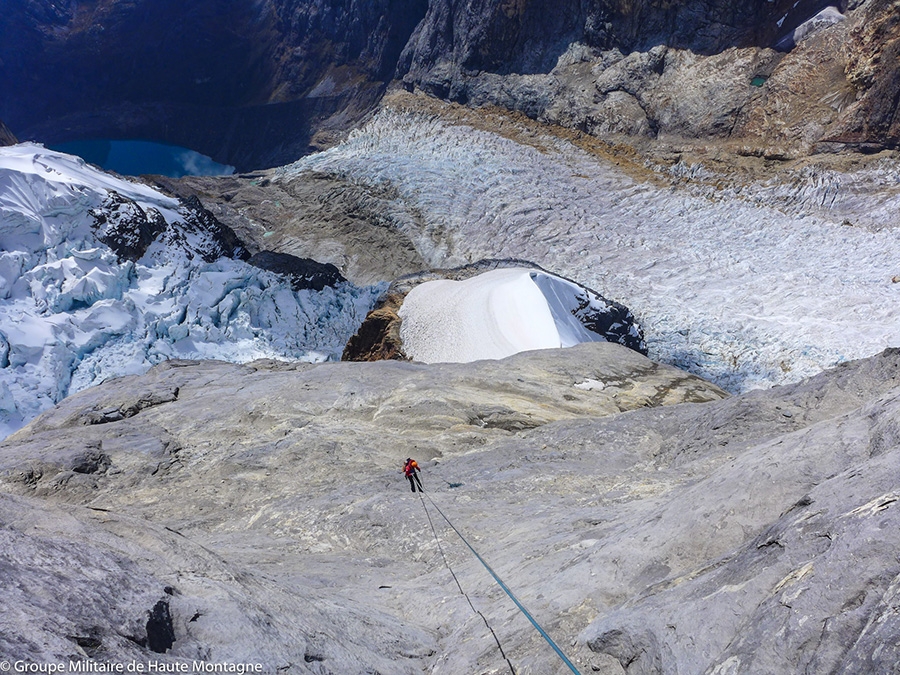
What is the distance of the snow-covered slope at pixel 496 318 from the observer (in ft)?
57.1

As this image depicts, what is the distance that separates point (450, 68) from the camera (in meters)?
40.2

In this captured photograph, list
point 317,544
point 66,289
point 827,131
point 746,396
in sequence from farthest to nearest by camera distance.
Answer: point 827,131 → point 66,289 → point 746,396 → point 317,544

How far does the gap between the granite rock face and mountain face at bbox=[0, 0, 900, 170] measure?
22445mm

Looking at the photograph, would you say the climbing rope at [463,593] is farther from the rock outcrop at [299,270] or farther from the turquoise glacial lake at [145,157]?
the turquoise glacial lake at [145,157]

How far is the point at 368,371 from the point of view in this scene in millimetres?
12383

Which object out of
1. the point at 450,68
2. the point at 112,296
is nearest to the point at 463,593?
the point at 112,296

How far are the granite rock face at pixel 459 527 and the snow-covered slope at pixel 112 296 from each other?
7.95 metres

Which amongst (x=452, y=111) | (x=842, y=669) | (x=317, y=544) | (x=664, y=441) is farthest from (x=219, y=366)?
(x=452, y=111)

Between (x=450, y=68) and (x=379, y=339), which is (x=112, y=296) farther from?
(x=450, y=68)

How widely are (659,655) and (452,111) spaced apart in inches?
1488

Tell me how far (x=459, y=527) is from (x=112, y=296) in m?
18.2

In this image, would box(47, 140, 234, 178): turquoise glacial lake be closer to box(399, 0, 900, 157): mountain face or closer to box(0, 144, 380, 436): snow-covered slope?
box(399, 0, 900, 157): mountain face

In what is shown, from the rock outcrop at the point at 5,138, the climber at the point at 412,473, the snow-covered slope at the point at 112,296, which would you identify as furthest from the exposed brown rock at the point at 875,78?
the rock outcrop at the point at 5,138

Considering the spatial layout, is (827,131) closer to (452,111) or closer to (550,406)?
(452,111)
